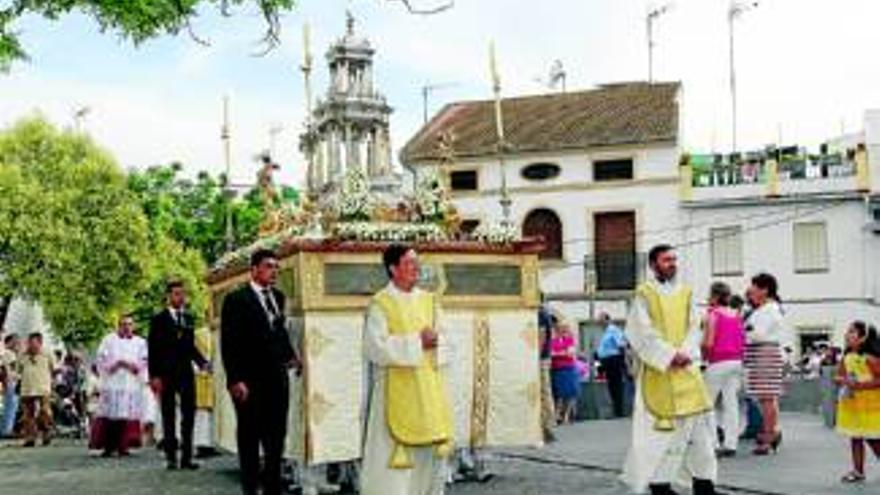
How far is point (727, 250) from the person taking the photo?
1772 inches

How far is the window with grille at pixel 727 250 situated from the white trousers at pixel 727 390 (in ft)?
101

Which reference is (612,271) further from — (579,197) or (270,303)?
(270,303)

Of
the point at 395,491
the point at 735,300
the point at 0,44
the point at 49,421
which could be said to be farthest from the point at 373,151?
the point at 395,491

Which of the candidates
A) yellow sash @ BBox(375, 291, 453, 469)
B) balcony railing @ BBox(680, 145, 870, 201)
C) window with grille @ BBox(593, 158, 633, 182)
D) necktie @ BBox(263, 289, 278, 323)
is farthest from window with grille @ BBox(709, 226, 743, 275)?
yellow sash @ BBox(375, 291, 453, 469)

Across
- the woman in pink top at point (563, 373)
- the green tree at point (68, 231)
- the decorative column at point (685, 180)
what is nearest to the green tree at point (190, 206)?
the green tree at point (68, 231)

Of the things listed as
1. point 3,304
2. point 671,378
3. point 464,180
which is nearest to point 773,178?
point 464,180

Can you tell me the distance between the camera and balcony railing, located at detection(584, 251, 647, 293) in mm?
45469

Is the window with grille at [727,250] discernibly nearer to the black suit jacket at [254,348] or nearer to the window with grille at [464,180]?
the window with grille at [464,180]

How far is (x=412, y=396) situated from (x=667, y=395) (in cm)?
206

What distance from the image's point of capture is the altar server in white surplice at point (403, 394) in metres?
8.97

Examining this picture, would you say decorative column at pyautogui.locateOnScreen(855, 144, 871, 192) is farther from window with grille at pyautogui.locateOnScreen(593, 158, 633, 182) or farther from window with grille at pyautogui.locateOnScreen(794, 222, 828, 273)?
window with grille at pyautogui.locateOnScreen(593, 158, 633, 182)

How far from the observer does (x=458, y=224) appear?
1278 cm

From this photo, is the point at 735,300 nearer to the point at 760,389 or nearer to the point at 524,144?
the point at 760,389

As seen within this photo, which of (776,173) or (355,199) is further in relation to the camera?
(776,173)
